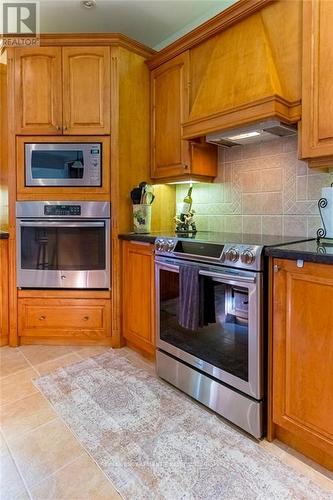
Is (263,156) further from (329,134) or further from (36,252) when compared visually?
(36,252)

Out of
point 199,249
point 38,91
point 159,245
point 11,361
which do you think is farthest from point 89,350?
point 38,91

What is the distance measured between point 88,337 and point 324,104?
93.7 inches

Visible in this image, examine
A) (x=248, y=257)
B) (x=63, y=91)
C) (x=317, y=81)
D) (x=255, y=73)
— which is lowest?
(x=248, y=257)

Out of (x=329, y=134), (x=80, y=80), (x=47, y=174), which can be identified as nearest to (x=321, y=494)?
(x=329, y=134)

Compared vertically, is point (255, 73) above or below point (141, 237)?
above

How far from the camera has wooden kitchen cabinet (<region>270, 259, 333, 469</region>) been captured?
4.28 ft

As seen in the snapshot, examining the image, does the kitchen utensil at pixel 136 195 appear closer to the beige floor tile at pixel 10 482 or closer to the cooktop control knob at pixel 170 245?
the cooktop control knob at pixel 170 245

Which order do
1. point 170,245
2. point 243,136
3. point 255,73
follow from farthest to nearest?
point 243,136, point 170,245, point 255,73

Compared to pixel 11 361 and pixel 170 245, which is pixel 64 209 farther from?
pixel 11 361

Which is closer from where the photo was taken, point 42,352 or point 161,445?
point 161,445

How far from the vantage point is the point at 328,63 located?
5.23 ft

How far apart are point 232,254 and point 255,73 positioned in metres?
1.14

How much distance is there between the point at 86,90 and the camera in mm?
2490

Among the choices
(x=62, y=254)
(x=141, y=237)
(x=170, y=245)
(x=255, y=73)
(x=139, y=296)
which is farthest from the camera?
(x=62, y=254)
